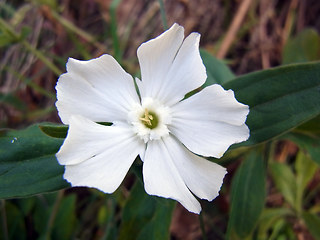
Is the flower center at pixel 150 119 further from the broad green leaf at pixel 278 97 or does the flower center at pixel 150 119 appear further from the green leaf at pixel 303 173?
the green leaf at pixel 303 173

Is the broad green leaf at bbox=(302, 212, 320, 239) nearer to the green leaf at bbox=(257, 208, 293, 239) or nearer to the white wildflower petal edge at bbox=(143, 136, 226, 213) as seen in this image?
the green leaf at bbox=(257, 208, 293, 239)

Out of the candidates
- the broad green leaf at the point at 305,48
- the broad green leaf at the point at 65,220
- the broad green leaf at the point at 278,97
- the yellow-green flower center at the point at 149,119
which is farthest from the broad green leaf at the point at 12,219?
the broad green leaf at the point at 305,48

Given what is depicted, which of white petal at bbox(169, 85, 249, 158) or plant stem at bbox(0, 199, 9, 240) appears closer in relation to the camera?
white petal at bbox(169, 85, 249, 158)

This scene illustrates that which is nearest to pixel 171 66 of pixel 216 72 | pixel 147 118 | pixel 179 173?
pixel 147 118

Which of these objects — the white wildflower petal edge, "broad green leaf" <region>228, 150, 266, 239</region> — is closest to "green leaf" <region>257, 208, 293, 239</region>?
"broad green leaf" <region>228, 150, 266, 239</region>

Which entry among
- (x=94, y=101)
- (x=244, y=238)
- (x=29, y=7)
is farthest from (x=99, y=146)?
(x=29, y=7)

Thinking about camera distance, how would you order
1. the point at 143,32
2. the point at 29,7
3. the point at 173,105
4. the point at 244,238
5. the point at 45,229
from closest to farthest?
the point at 173,105 < the point at 244,238 < the point at 45,229 < the point at 29,7 < the point at 143,32

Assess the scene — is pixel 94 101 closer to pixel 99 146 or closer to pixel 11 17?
pixel 99 146
